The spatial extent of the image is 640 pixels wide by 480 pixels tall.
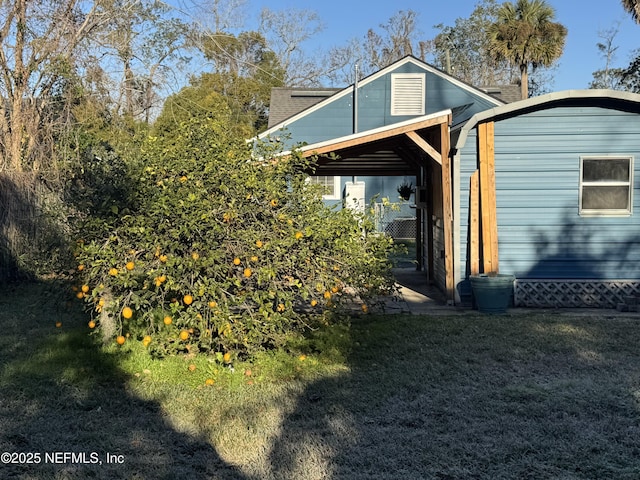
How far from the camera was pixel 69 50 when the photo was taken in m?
10.1

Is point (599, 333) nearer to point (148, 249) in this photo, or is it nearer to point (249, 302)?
point (249, 302)

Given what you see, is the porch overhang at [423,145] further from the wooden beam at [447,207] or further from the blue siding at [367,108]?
the blue siding at [367,108]

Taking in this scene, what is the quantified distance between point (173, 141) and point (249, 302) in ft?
5.70

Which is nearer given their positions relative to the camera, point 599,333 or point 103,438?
point 103,438

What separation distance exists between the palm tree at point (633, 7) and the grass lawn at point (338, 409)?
59.3ft

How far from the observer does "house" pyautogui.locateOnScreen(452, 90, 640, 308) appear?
8.40 metres

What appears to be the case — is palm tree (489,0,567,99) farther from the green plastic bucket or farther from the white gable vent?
→ the green plastic bucket

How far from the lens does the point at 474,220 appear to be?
852 cm

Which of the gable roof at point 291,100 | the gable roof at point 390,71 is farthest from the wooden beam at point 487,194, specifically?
the gable roof at point 291,100

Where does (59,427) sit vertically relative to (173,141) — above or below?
below

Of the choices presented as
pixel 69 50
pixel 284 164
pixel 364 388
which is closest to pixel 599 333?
pixel 364 388

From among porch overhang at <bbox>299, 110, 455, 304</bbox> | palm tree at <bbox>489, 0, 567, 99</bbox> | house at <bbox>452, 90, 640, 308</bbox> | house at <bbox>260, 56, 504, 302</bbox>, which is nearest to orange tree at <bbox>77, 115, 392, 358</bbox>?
porch overhang at <bbox>299, 110, 455, 304</bbox>

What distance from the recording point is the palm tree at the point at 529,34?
2417 centimetres

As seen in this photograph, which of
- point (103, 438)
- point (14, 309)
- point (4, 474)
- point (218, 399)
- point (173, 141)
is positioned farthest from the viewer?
point (14, 309)
